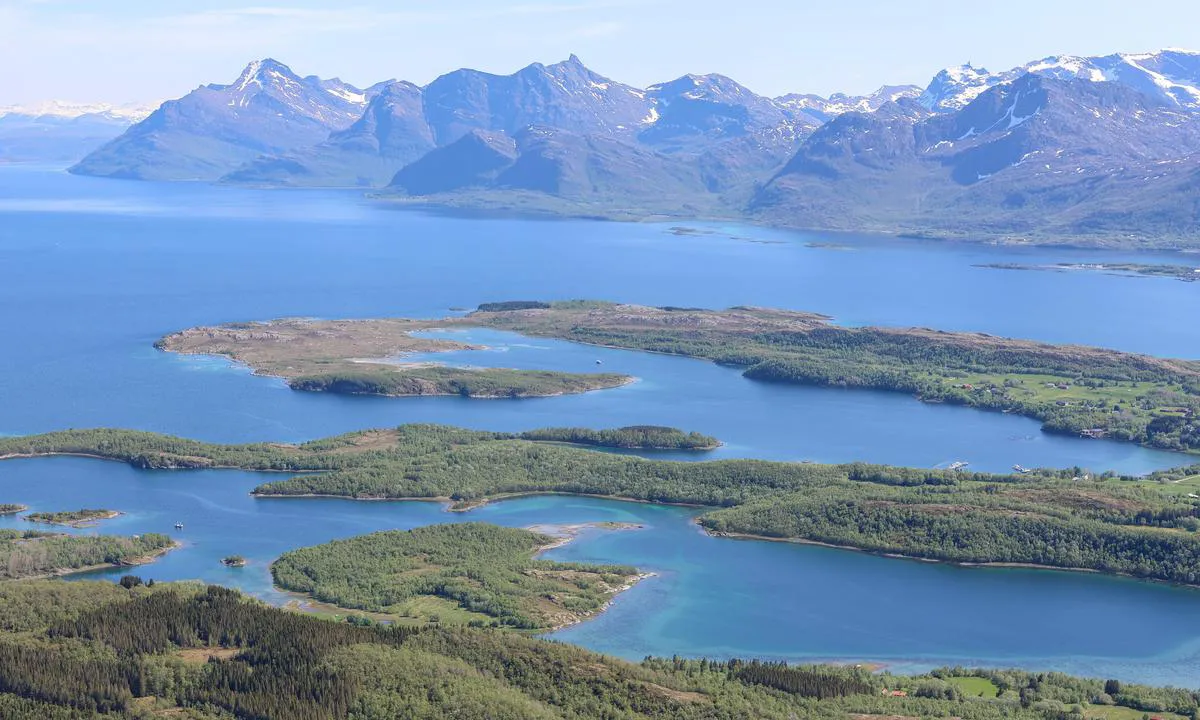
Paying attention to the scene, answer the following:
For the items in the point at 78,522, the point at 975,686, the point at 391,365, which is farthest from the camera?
the point at 391,365

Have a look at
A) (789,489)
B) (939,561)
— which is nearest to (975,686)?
(939,561)

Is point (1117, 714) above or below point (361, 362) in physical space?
below

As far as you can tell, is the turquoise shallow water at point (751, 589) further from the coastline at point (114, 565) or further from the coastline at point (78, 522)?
the coastline at point (78, 522)

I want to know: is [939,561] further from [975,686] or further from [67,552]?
[67,552]

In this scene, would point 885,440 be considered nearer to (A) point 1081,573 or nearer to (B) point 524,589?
(A) point 1081,573

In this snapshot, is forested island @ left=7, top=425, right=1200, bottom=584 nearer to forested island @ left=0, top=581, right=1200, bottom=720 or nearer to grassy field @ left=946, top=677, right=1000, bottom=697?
grassy field @ left=946, top=677, right=1000, bottom=697
